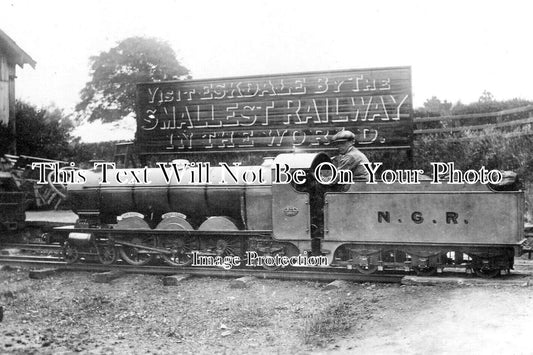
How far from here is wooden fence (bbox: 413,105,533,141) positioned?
43.8 feet

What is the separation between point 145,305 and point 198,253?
6.09 ft

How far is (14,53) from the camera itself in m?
15.9

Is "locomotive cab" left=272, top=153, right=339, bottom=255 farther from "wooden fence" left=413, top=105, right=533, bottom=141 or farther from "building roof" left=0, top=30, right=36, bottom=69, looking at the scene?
"building roof" left=0, top=30, right=36, bottom=69

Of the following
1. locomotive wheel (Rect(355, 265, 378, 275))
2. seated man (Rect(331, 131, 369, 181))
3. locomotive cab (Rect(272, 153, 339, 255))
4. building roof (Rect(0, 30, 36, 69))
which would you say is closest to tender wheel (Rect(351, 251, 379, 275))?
locomotive wheel (Rect(355, 265, 378, 275))

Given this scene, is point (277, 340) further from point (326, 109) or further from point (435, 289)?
point (326, 109)

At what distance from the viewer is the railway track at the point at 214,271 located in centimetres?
841

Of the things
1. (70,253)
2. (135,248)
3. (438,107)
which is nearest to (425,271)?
(135,248)

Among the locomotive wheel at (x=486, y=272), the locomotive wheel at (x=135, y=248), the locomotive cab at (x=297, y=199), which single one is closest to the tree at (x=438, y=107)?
the locomotive cab at (x=297, y=199)

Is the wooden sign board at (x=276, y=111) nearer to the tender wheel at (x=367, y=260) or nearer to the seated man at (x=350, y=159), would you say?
the seated man at (x=350, y=159)

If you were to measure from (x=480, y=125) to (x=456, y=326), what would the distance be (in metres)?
10.2

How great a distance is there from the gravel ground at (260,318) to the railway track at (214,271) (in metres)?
0.15

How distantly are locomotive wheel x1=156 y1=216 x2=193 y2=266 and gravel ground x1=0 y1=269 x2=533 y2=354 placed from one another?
669 mm

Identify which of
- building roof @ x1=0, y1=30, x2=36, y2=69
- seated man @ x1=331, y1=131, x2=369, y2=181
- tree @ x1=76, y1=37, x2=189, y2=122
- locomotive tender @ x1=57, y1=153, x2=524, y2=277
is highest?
tree @ x1=76, y1=37, x2=189, y2=122

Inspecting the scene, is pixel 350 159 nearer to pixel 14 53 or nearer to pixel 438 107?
pixel 438 107
